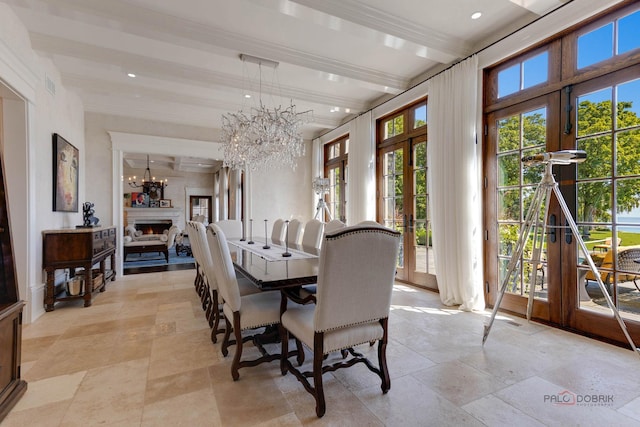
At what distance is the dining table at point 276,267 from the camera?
1.93 meters

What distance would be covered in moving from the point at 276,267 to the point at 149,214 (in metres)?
10.1

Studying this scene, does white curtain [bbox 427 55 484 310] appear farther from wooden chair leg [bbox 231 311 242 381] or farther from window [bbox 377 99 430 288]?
wooden chair leg [bbox 231 311 242 381]

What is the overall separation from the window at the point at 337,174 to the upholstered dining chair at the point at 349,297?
4295mm

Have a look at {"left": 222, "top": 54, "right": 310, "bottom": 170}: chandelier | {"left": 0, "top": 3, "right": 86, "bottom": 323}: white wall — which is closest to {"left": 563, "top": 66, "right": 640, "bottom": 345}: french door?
{"left": 222, "top": 54, "right": 310, "bottom": 170}: chandelier

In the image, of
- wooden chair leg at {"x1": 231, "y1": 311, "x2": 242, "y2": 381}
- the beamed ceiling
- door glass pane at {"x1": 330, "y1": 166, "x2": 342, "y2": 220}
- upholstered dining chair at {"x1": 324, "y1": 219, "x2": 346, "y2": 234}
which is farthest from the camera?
door glass pane at {"x1": 330, "y1": 166, "x2": 342, "y2": 220}

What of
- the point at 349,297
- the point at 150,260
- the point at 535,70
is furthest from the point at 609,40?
the point at 150,260

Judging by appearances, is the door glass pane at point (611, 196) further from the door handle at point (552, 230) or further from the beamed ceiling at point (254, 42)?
the beamed ceiling at point (254, 42)

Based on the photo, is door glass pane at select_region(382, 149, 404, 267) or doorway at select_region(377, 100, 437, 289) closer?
doorway at select_region(377, 100, 437, 289)

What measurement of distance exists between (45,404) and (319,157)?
5954 mm

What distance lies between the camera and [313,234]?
154 inches

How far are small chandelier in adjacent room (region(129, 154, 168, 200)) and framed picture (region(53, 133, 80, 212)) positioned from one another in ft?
15.4

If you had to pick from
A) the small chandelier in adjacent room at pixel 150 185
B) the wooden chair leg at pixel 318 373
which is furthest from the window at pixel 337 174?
the small chandelier in adjacent room at pixel 150 185

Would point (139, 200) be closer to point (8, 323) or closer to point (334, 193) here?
point (334, 193)

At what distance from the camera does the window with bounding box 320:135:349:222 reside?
6.26m
